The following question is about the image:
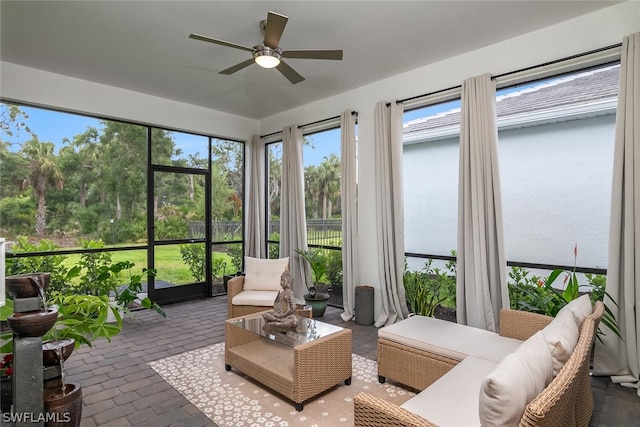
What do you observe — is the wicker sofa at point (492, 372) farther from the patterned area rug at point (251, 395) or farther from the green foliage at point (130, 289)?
the green foliage at point (130, 289)

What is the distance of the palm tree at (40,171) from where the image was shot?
412 cm

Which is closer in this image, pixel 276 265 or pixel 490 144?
pixel 490 144

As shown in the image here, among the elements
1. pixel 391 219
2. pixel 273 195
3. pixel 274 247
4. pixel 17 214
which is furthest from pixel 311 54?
pixel 17 214

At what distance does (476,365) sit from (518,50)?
2.94 metres

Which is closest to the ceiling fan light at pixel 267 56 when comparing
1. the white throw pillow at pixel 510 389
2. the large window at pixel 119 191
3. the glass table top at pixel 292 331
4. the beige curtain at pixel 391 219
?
the beige curtain at pixel 391 219

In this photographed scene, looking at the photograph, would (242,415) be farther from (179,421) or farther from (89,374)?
(89,374)

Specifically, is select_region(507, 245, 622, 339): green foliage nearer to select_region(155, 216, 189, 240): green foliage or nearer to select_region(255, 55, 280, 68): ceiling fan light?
select_region(255, 55, 280, 68): ceiling fan light

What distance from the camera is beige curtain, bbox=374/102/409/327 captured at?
405 centimetres

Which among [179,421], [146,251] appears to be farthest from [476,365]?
[146,251]

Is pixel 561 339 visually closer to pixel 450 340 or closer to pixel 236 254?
pixel 450 340

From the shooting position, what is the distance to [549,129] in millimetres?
4094

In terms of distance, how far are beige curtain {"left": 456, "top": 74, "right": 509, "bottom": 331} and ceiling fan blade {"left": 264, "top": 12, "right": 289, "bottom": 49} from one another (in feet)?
6.75

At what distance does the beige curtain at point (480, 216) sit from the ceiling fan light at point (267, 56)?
1991 millimetres

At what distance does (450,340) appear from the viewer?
8.10 ft
